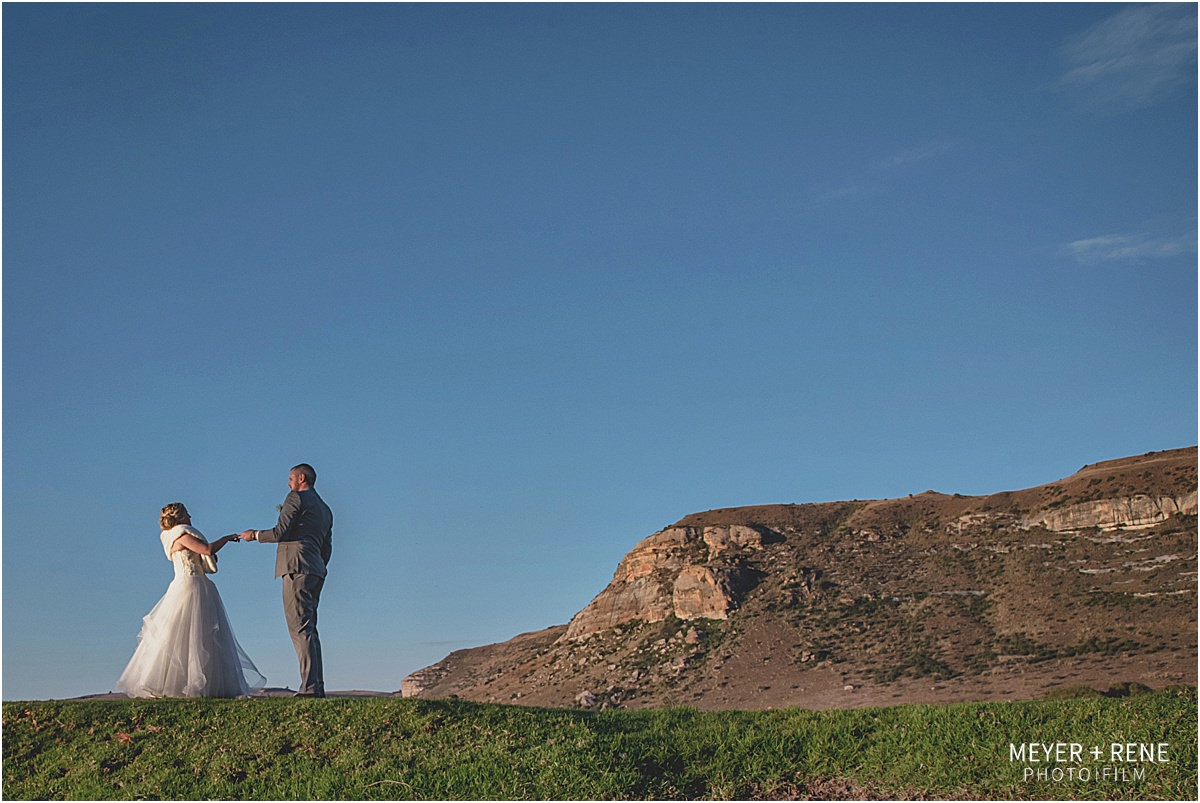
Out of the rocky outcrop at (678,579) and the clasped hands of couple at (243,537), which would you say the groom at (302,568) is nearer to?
the clasped hands of couple at (243,537)

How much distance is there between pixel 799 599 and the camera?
305 ft

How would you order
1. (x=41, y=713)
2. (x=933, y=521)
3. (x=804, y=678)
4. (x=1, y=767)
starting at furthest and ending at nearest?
(x=933, y=521) < (x=804, y=678) < (x=41, y=713) < (x=1, y=767)

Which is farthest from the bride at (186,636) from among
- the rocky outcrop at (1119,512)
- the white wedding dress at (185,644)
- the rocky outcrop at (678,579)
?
the rocky outcrop at (1119,512)

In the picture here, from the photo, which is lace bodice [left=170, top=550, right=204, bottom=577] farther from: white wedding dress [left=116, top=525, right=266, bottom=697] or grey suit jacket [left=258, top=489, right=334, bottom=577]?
grey suit jacket [left=258, top=489, right=334, bottom=577]

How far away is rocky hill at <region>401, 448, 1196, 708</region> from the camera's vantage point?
7094cm

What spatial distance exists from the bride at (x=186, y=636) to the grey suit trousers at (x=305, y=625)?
1.15m

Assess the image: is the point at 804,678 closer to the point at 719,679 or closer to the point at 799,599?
the point at 719,679

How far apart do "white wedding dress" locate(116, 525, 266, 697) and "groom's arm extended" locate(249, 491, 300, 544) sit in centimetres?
119

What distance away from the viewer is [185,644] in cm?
1406

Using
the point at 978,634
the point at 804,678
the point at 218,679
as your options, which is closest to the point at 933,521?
the point at 978,634

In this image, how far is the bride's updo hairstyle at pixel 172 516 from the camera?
47.2ft

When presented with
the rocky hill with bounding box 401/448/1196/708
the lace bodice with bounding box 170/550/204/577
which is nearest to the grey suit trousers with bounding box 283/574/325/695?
the lace bodice with bounding box 170/550/204/577

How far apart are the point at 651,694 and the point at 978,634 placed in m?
24.6

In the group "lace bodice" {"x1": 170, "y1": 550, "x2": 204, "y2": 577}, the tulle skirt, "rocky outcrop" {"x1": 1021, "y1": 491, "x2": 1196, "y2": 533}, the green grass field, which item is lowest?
the green grass field
